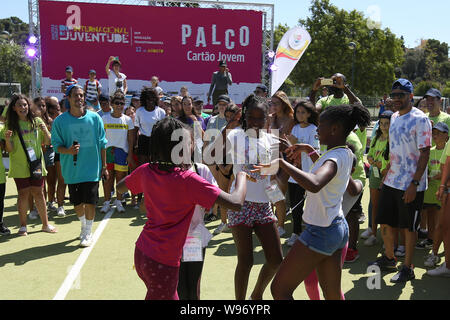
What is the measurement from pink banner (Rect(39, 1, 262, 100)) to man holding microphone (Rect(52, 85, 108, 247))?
1054 centimetres

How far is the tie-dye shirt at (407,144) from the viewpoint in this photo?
4402 millimetres

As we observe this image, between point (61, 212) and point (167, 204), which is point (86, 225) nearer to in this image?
point (61, 212)

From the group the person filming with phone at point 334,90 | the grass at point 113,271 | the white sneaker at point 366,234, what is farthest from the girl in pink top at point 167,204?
the white sneaker at point 366,234

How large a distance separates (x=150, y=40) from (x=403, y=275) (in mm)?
13481

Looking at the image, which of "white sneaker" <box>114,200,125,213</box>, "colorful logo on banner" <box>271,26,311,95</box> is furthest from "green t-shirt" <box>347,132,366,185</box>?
"colorful logo on banner" <box>271,26,311,95</box>

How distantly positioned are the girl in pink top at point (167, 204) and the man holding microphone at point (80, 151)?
3.28 metres

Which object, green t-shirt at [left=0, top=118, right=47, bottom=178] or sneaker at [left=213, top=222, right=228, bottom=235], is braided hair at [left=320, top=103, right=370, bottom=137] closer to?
sneaker at [left=213, top=222, right=228, bottom=235]

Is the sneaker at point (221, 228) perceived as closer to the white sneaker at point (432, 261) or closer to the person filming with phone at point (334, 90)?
the person filming with phone at point (334, 90)

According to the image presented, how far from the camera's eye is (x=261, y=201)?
144 inches

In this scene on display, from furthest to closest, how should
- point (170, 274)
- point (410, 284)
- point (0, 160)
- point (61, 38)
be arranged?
point (61, 38) → point (0, 160) → point (410, 284) → point (170, 274)

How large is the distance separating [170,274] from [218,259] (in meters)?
2.70
